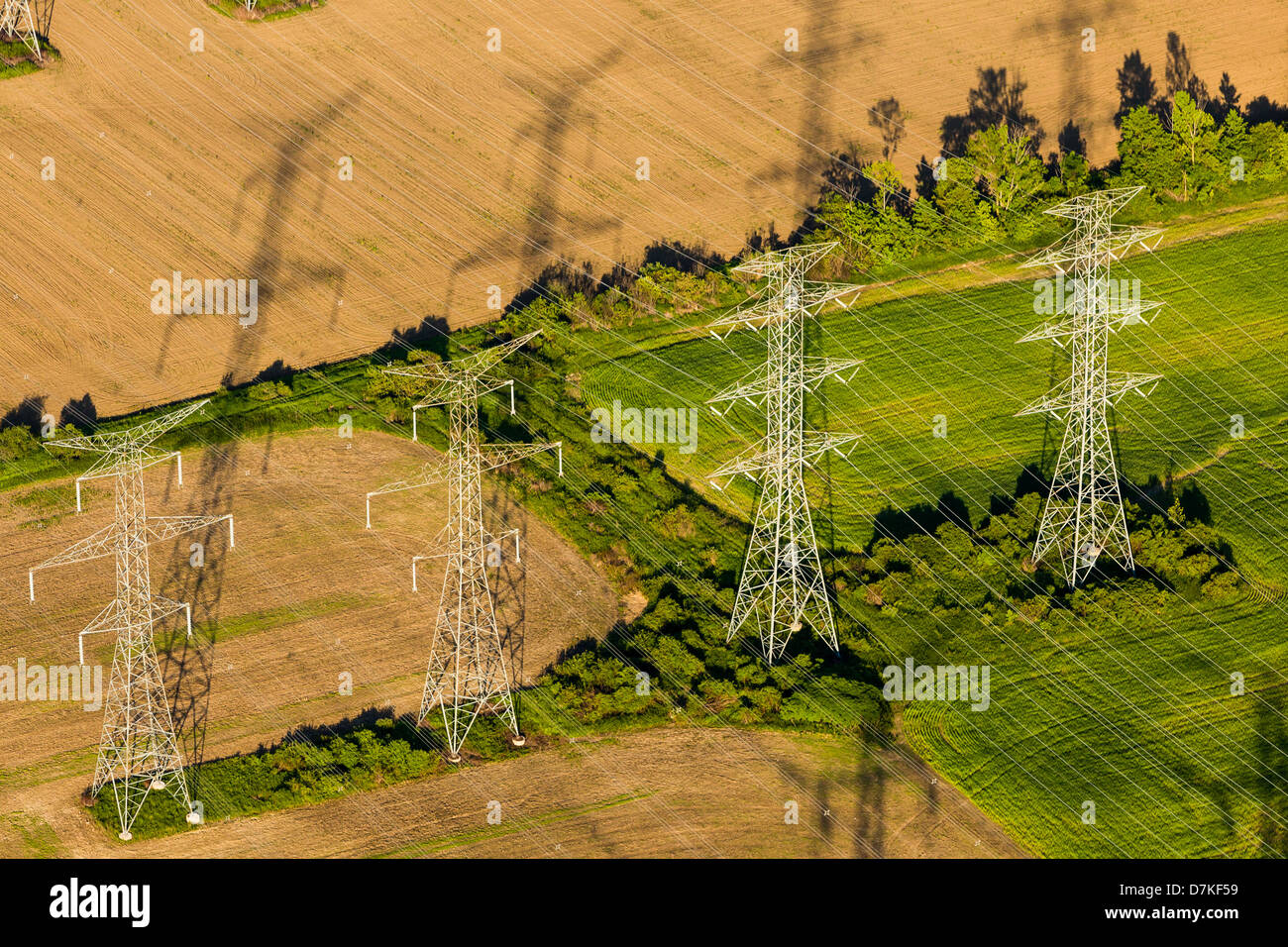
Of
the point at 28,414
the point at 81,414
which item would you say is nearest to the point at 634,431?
the point at 81,414

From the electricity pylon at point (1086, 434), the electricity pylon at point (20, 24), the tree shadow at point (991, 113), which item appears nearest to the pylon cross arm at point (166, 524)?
the electricity pylon at point (1086, 434)

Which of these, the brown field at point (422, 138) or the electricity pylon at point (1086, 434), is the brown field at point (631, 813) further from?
the brown field at point (422, 138)

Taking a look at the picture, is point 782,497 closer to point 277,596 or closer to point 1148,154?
point 277,596

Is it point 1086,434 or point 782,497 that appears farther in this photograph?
point 1086,434

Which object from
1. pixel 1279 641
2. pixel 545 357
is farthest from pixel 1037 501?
pixel 545 357

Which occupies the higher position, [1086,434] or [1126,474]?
[1086,434]

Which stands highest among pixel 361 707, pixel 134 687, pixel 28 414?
pixel 28 414
